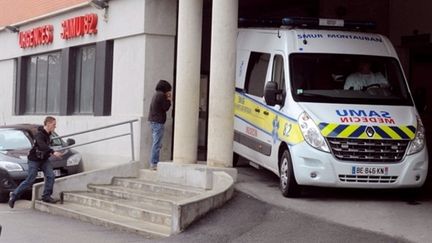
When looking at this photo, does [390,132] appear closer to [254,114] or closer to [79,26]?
[254,114]

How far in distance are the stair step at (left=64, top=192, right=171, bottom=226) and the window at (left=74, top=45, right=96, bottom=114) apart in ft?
15.6

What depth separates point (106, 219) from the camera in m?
11.8

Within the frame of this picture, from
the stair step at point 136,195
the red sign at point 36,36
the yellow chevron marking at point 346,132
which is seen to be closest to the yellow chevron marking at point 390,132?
the yellow chevron marking at point 346,132

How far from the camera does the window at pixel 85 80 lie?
18344 millimetres

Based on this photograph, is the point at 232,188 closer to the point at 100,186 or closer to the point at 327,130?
the point at 327,130

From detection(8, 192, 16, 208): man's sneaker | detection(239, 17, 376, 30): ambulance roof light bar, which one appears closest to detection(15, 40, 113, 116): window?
detection(8, 192, 16, 208): man's sneaker

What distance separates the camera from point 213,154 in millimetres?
12398

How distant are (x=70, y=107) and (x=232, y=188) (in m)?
9.13

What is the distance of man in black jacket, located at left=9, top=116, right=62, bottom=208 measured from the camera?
13.2m

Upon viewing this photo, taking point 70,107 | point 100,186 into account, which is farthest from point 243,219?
point 70,107

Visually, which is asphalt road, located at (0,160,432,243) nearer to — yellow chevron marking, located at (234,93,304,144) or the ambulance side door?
the ambulance side door

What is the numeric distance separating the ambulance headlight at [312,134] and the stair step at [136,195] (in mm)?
2606

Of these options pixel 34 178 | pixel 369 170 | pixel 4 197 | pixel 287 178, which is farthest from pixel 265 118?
pixel 4 197

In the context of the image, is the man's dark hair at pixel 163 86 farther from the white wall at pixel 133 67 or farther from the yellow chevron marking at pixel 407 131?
the yellow chevron marking at pixel 407 131
